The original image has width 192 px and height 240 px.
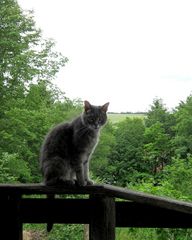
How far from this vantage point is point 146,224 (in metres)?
2.07

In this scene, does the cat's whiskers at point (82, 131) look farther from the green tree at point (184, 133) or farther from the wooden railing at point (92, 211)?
the green tree at point (184, 133)

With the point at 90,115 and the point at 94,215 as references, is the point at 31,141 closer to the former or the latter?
the point at 90,115

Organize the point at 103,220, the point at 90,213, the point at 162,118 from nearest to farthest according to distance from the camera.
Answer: the point at 103,220
the point at 90,213
the point at 162,118

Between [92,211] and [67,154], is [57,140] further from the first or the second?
[92,211]

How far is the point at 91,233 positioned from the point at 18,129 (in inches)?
465

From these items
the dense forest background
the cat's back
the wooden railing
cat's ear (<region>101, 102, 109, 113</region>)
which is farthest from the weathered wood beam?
the dense forest background

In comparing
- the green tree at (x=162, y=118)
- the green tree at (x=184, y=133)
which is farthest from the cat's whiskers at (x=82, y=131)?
the green tree at (x=162, y=118)

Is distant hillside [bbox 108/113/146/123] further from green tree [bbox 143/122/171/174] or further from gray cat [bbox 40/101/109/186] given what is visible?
gray cat [bbox 40/101/109/186]

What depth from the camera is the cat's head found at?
3.12m

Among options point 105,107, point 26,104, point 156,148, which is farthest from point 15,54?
point 156,148

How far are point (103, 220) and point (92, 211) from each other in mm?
95

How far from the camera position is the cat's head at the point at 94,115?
312 cm

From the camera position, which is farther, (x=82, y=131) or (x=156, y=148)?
(x=156, y=148)

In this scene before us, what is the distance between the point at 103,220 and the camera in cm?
206
